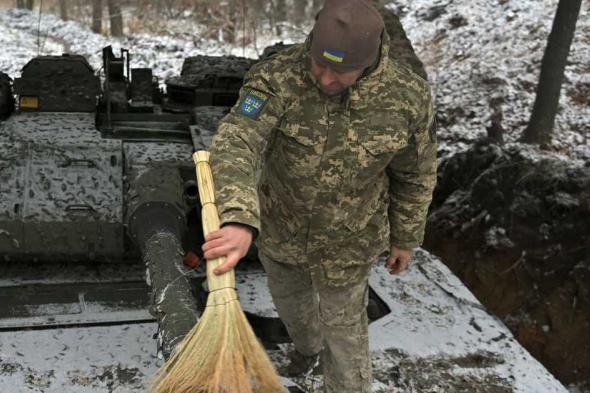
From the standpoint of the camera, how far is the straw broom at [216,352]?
1.77 meters

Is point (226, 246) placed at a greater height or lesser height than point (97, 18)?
lesser

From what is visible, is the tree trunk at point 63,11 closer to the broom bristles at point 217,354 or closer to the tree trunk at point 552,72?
the tree trunk at point 552,72

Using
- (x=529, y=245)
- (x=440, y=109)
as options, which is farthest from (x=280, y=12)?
(x=529, y=245)

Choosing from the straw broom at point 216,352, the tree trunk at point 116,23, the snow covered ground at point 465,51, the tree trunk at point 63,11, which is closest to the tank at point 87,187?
the straw broom at point 216,352

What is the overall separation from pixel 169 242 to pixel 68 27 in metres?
13.5

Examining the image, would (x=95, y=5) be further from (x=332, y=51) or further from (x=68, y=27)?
(x=332, y=51)

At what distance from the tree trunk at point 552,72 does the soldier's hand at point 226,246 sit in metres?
7.19

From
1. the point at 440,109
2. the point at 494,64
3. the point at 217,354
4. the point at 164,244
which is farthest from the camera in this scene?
the point at 494,64

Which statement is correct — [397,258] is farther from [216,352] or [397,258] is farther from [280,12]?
[280,12]

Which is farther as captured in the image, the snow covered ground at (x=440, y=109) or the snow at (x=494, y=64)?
the snow at (x=494, y=64)

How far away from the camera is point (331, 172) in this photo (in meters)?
2.48

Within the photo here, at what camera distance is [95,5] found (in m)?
14.6

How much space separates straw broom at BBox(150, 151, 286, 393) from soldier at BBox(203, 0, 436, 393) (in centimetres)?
7

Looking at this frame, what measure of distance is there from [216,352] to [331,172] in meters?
0.93
